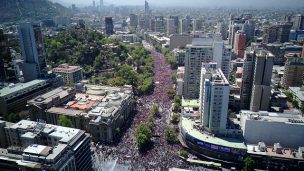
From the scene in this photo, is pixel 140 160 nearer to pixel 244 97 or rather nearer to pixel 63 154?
pixel 63 154

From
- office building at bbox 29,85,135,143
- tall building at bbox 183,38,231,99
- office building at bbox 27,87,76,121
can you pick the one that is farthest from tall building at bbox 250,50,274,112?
office building at bbox 27,87,76,121

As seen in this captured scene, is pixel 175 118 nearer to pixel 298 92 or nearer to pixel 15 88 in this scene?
pixel 298 92

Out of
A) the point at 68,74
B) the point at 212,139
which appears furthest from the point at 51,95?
the point at 212,139

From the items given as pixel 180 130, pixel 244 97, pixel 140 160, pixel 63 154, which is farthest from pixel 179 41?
pixel 63 154

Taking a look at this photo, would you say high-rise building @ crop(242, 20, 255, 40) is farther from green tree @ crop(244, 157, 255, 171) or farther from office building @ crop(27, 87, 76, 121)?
green tree @ crop(244, 157, 255, 171)

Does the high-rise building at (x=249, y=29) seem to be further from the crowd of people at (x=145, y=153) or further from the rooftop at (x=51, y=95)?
the rooftop at (x=51, y=95)
